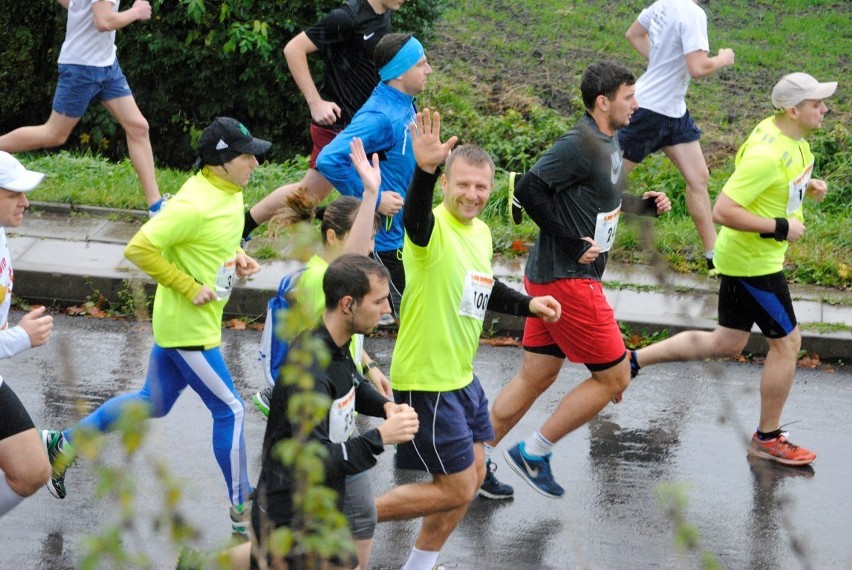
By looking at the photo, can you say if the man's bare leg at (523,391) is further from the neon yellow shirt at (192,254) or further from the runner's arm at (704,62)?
the runner's arm at (704,62)

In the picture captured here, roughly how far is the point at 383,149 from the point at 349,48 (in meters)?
1.44

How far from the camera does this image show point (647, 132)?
26.9 feet

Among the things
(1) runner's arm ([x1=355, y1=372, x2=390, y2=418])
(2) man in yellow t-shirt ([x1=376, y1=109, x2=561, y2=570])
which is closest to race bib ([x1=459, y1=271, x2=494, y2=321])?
(2) man in yellow t-shirt ([x1=376, y1=109, x2=561, y2=570])

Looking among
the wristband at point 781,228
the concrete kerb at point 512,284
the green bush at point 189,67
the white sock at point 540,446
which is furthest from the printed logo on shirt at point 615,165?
the green bush at point 189,67

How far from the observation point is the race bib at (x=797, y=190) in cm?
613

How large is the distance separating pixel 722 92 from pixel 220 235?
8455 mm

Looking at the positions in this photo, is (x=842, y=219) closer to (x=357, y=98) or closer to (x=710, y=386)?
(x=710, y=386)

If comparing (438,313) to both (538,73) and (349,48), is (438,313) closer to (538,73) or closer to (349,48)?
(349,48)

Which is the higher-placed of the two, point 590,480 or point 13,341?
point 13,341

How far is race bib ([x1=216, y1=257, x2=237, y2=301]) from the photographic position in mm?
5344

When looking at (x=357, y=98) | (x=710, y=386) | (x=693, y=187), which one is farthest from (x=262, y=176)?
(x=710, y=386)

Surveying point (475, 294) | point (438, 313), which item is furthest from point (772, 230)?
point (438, 313)

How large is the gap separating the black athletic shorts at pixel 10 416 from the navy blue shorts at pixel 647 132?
14.9ft

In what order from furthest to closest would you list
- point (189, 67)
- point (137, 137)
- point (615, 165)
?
point (189, 67) → point (137, 137) → point (615, 165)
